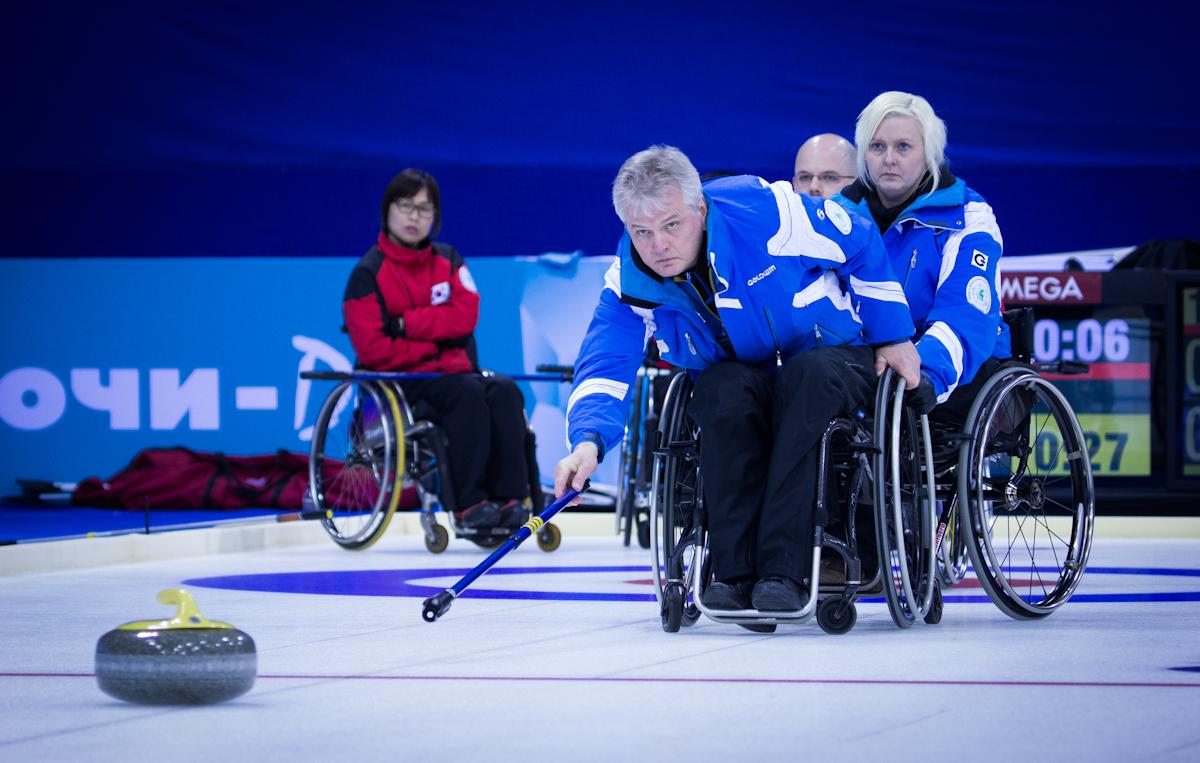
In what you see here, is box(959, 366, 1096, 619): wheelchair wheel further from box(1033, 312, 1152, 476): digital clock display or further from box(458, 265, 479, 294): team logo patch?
box(1033, 312, 1152, 476): digital clock display

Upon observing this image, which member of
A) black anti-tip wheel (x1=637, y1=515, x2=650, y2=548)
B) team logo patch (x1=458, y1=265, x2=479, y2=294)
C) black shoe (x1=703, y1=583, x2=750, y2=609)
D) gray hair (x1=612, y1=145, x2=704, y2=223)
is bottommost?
black anti-tip wheel (x1=637, y1=515, x2=650, y2=548)

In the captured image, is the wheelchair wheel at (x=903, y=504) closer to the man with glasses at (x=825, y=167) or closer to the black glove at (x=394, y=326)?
the man with glasses at (x=825, y=167)

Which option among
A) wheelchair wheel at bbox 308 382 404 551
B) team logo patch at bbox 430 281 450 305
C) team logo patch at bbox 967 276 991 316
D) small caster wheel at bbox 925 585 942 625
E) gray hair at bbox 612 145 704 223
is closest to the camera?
gray hair at bbox 612 145 704 223

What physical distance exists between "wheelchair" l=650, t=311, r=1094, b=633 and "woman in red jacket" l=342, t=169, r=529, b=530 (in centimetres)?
205

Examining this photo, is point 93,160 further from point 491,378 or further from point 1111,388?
point 1111,388

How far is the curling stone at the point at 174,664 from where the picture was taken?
1.96m

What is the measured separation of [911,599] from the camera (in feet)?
9.49

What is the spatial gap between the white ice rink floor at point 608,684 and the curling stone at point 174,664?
0.02 m

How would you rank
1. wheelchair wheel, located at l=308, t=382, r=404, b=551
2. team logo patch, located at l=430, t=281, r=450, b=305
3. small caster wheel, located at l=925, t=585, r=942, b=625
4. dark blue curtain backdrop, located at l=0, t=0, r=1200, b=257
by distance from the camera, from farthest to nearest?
dark blue curtain backdrop, located at l=0, t=0, r=1200, b=257, team logo patch, located at l=430, t=281, r=450, b=305, wheelchair wheel, located at l=308, t=382, r=404, b=551, small caster wheel, located at l=925, t=585, r=942, b=625

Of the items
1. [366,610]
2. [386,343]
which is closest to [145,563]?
[386,343]

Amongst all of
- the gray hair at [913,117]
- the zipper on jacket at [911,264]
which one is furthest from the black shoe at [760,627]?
the gray hair at [913,117]

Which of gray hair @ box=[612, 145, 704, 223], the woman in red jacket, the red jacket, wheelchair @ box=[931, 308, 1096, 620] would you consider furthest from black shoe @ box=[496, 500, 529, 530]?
gray hair @ box=[612, 145, 704, 223]

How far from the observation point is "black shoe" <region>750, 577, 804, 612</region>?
8.84 ft

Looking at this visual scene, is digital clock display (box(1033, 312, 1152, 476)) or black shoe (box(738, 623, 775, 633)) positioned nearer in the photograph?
black shoe (box(738, 623, 775, 633))
